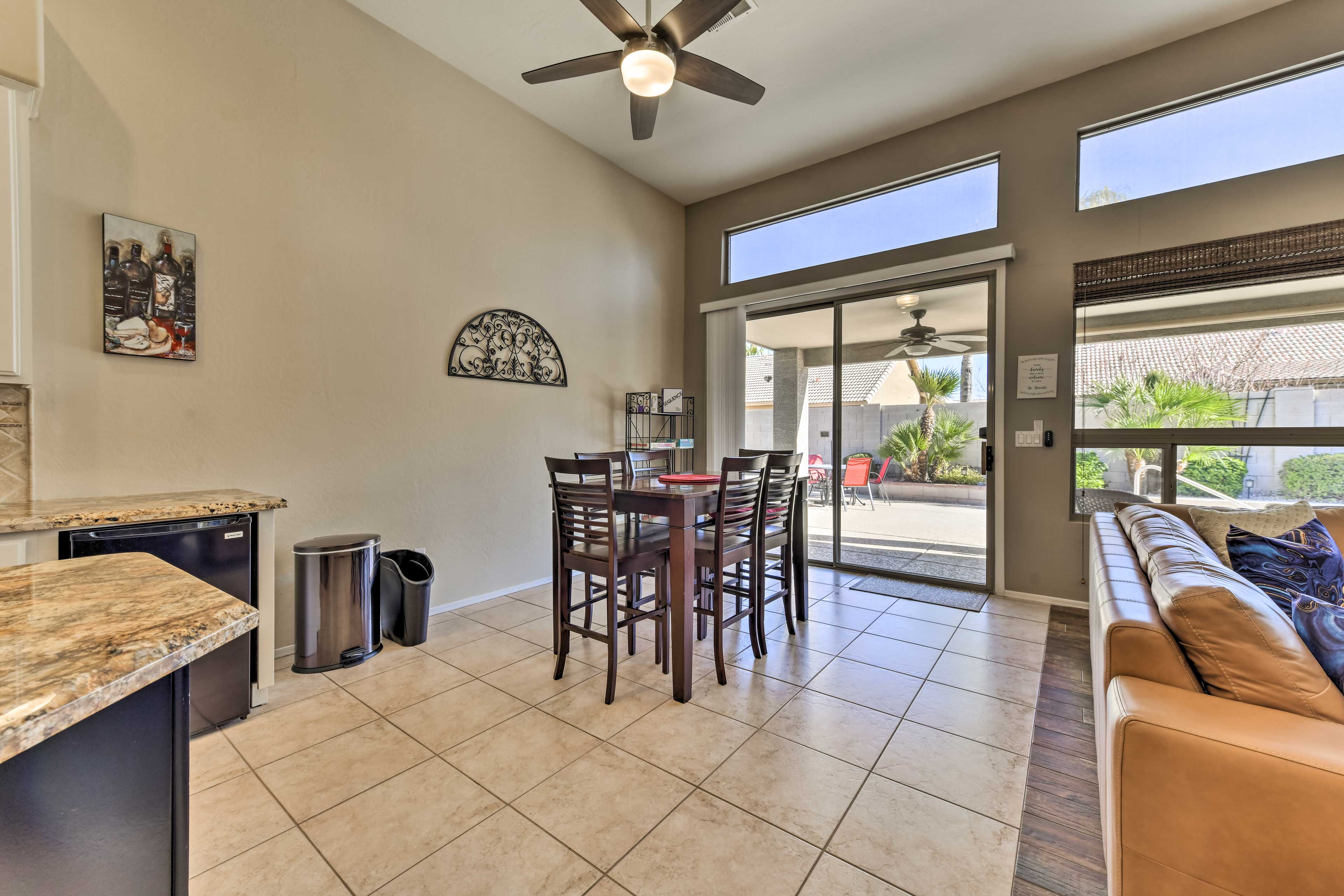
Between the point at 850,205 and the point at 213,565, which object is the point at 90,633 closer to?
the point at 213,565

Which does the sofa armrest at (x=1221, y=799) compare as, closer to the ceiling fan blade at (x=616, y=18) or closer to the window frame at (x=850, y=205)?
the ceiling fan blade at (x=616, y=18)

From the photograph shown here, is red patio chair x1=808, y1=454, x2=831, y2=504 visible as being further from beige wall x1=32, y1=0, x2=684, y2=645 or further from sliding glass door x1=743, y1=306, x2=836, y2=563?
beige wall x1=32, y1=0, x2=684, y2=645

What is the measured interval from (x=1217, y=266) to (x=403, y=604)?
479 centimetres

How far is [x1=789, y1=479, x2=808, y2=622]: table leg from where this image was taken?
121 inches

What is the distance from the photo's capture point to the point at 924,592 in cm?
365

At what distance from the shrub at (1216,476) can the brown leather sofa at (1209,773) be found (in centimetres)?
252

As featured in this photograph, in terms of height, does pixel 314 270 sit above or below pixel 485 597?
above

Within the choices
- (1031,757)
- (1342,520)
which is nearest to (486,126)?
(1031,757)

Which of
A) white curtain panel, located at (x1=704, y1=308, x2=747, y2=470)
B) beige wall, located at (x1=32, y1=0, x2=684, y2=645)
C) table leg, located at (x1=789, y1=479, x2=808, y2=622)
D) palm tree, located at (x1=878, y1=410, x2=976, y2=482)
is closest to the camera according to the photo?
beige wall, located at (x1=32, y1=0, x2=684, y2=645)

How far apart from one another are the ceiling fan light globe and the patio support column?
8.44ft

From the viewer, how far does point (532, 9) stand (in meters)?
2.81

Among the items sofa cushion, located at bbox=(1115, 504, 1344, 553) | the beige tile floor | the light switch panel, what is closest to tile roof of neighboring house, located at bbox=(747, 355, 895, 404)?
the light switch panel

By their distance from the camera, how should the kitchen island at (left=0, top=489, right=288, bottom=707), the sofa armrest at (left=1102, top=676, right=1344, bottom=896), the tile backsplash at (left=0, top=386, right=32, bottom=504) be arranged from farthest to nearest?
the tile backsplash at (left=0, top=386, right=32, bottom=504)
the kitchen island at (left=0, top=489, right=288, bottom=707)
the sofa armrest at (left=1102, top=676, right=1344, bottom=896)

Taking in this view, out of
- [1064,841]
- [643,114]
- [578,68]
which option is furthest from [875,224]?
[1064,841]
